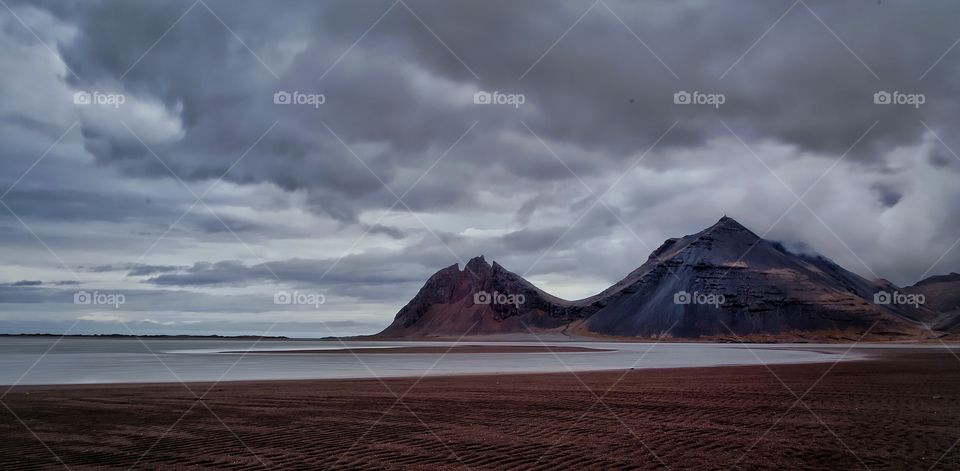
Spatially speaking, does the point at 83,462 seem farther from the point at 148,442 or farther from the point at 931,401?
the point at 931,401

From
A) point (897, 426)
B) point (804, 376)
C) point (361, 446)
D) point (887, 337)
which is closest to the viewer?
point (361, 446)

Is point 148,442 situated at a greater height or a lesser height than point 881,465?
greater

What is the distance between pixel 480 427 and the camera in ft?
51.7

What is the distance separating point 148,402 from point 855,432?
19.4m

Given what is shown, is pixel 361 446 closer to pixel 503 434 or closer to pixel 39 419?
pixel 503 434

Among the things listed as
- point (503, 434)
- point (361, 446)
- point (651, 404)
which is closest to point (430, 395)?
point (651, 404)

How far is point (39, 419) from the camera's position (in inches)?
653

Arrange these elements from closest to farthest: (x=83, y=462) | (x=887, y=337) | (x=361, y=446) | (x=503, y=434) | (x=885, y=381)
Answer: (x=83, y=462), (x=361, y=446), (x=503, y=434), (x=885, y=381), (x=887, y=337)

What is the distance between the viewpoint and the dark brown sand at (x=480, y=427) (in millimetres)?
11820

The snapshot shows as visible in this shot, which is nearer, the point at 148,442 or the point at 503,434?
the point at 148,442

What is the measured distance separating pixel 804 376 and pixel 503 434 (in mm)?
25169

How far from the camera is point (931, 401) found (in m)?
21.9

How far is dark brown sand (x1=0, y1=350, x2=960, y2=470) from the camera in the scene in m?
11.8

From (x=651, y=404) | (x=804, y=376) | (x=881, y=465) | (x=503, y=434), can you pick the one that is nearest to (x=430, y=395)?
(x=651, y=404)
